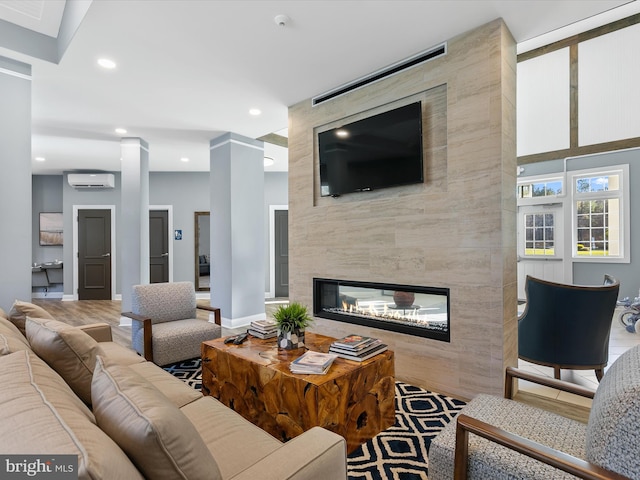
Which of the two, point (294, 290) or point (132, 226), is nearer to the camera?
point (294, 290)

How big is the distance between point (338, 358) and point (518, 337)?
6.05 ft

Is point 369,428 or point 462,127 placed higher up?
point 462,127

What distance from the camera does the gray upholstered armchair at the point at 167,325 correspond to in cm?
310

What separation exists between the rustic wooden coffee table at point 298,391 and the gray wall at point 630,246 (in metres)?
6.18

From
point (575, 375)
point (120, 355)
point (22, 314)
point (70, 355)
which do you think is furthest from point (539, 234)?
point (22, 314)

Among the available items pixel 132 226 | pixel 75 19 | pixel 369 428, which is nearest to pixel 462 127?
pixel 369 428

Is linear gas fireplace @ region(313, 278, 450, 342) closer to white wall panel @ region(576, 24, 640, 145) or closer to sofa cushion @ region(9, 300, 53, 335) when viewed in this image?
sofa cushion @ region(9, 300, 53, 335)

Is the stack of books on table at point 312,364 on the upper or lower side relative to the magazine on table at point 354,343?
lower

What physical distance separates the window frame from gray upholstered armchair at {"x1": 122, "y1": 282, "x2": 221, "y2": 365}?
6.78 meters

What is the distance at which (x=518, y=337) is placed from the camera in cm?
301

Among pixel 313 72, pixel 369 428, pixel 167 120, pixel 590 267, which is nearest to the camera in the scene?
pixel 369 428

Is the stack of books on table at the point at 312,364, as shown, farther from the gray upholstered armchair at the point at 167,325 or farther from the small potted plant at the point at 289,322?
the gray upholstered armchair at the point at 167,325

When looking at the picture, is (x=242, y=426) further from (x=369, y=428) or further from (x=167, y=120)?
(x=167, y=120)

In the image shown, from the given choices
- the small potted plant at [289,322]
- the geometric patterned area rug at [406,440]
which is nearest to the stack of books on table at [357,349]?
the small potted plant at [289,322]
